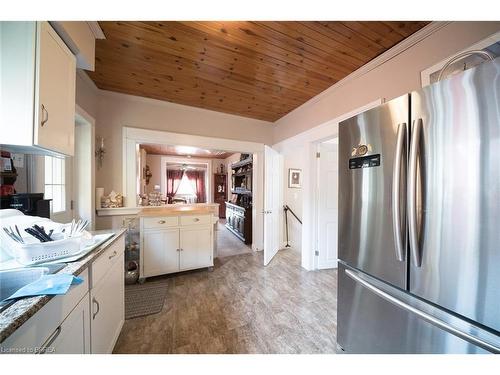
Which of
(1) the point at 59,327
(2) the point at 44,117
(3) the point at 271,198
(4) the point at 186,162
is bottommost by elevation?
(1) the point at 59,327

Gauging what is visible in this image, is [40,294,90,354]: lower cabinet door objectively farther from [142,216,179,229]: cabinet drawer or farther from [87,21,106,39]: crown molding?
[87,21,106,39]: crown molding

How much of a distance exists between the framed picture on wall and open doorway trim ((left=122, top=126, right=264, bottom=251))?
0.84m

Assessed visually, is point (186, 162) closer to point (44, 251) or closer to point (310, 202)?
point (310, 202)

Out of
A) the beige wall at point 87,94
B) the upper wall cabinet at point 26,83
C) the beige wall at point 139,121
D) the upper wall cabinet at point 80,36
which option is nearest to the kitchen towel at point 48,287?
the upper wall cabinet at point 26,83

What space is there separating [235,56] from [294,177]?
2746 mm

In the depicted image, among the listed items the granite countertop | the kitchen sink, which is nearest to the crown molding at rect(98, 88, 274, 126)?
the kitchen sink

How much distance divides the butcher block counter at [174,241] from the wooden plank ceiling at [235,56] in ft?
5.67

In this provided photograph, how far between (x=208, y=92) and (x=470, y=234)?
2797 mm

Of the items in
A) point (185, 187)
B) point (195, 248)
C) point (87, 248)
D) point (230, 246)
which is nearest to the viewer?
point (87, 248)

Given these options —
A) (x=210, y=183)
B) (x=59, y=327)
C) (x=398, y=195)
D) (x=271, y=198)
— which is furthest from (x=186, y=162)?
(x=398, y=195)

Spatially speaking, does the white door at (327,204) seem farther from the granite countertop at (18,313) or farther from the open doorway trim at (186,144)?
the granite countertop at (18,313)

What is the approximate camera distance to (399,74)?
1.66m

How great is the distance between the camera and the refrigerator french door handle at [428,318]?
0.70 m
